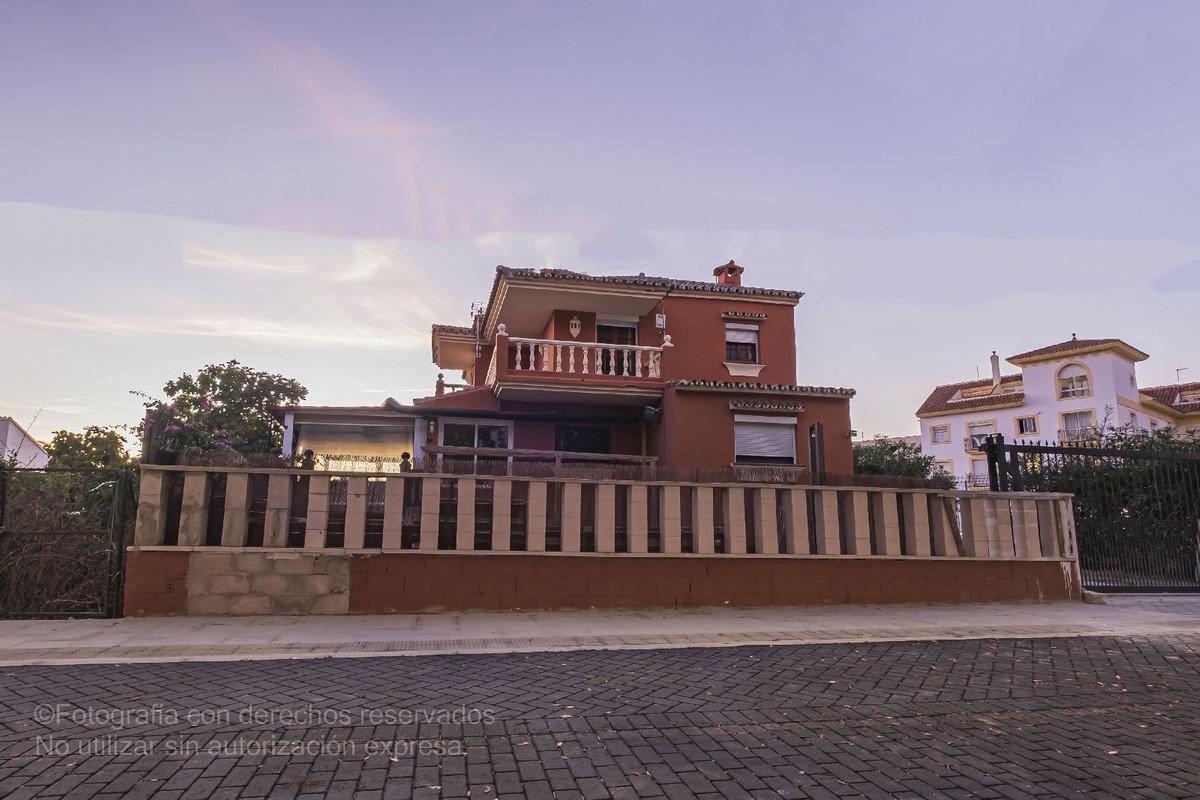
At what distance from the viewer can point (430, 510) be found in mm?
9109

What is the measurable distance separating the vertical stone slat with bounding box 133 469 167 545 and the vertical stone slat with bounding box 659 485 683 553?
6.87 metres

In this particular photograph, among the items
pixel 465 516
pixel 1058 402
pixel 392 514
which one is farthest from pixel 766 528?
pixel 1058 402

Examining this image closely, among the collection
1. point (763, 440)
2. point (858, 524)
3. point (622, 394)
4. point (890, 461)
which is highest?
point (622, 394)

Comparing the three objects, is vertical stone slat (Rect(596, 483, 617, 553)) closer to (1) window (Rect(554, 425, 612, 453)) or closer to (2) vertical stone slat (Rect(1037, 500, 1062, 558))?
(1) window (Rect(554, 425, 612, 453))

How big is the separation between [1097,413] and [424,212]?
1573 inches

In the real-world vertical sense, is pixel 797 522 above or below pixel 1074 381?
below

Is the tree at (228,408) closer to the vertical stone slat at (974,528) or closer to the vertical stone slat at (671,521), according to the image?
the vertical stone slat at (671,521)

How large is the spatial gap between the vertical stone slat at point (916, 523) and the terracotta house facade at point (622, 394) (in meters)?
4.28

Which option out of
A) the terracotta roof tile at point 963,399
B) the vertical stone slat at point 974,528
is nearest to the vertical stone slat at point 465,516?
the vertical stone slat at point 974,528

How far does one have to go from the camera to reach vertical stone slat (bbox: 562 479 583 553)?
9375 mm

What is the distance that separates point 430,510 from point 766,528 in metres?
5.13

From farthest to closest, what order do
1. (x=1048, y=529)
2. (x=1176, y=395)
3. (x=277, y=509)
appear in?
1. (x=1176, y=395)
2. (x=1048, y=529)
3. (x=277, y=509)

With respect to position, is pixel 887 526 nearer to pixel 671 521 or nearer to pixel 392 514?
pixel 671 521

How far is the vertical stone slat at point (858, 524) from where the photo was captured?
10141mm
